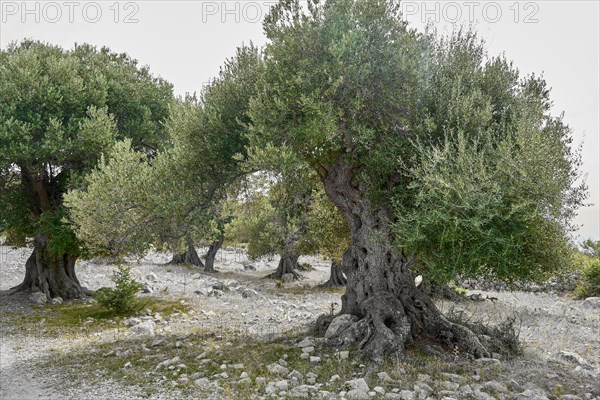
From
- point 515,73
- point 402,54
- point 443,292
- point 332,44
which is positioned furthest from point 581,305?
point 332,44

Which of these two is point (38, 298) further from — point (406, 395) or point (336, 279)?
point (406, 395)

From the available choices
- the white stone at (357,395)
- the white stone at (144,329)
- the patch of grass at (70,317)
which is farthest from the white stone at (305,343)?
the patch of grass at (70,317)

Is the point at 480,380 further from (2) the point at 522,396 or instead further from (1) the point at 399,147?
(1) the point at 399,147

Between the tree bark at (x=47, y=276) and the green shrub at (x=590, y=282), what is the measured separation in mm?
33495

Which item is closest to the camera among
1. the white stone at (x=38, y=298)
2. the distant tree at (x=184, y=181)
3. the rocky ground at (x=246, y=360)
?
the rocky ground at (x=246, y=360)

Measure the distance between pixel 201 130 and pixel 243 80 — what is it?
249cm

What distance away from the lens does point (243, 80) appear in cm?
1795

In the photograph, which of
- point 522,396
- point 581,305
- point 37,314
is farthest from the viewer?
point 581,305

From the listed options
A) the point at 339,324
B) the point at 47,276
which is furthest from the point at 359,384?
the point at 47,276

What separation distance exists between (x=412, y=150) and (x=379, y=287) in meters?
5.15

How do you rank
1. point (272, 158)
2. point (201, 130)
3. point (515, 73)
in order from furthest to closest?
point (201, 130)
point (515, 73)
point (272, 158)

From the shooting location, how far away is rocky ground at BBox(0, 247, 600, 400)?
1208 centimetres

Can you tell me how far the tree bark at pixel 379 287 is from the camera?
15406mm

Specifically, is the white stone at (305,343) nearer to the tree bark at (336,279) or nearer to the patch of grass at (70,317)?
the patch of grass at (70,317)
